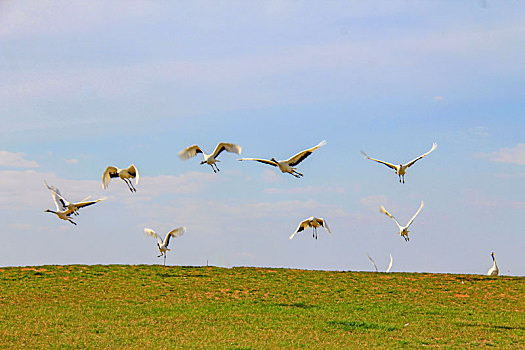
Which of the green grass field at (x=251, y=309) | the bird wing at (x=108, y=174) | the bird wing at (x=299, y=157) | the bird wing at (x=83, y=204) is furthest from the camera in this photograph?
the bird wing at (x=83, y=204)

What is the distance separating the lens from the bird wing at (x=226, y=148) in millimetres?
21250

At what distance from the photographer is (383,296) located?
883 inches

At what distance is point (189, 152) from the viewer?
856 inches

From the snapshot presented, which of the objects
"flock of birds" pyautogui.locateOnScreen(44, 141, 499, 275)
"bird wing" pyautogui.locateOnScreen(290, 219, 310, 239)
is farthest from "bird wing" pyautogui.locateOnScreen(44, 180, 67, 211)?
"bird wing" pyautogui.locateOnScreen(290, 219, 310, 239)

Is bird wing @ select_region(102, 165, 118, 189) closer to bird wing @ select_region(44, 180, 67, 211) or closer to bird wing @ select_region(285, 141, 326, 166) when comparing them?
bird wing @ select_region(44, 180, 67, 211)

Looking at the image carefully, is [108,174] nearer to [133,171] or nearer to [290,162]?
[133,171]

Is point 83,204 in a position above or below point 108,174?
below

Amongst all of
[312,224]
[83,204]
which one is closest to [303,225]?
[312,224]

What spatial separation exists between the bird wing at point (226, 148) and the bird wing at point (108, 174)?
4.33 m

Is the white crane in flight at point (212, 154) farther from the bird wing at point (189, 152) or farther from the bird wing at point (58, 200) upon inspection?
the bird wing at point (58, 200)

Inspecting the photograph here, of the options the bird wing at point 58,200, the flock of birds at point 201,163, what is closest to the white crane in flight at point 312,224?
the flock of birds at point 201,163

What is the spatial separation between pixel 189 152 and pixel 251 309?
5.78m

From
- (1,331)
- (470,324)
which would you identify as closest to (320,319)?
(470,324)

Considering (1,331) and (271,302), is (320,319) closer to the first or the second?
(271,302)
